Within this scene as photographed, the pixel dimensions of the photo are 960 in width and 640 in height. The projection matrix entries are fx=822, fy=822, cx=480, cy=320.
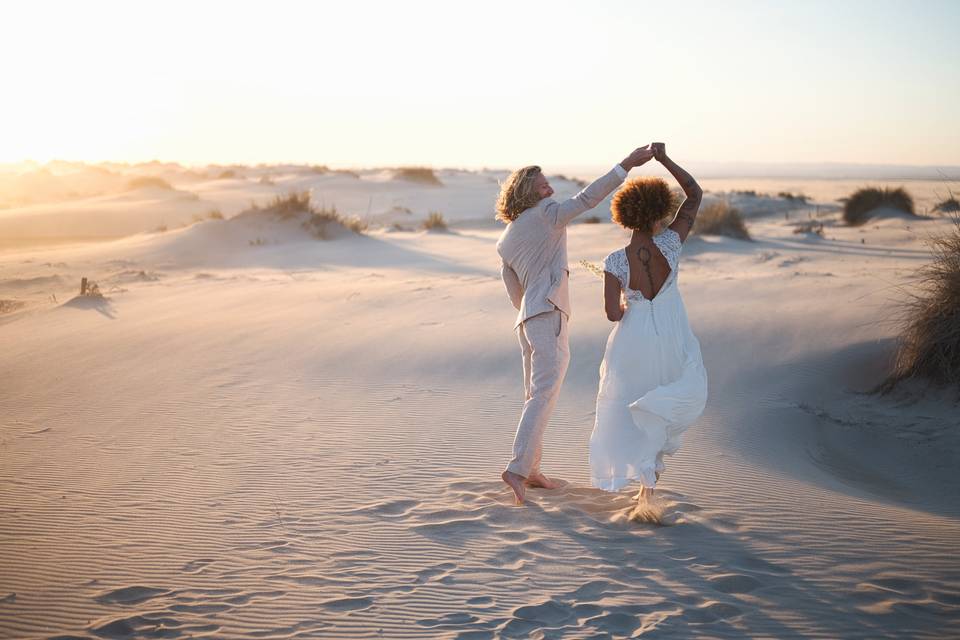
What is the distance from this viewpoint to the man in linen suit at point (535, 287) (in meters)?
4.70

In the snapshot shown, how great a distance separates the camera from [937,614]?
3646mm

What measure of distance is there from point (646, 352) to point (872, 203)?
19.3 meters

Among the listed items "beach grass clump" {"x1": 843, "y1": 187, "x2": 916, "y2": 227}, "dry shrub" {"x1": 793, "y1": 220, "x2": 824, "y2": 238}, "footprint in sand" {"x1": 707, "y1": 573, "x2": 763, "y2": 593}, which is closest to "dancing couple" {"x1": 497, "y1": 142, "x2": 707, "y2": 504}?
"footprint in sand" {"x1": 707, "y1": 573, "x2": 763, "y2": 593}

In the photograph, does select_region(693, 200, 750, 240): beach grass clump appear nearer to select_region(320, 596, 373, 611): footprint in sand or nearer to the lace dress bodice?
Answer: the lace dress bodice

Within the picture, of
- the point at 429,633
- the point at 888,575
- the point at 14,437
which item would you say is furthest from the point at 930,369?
the point at 14,437

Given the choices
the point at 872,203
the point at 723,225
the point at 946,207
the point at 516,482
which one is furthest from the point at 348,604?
the point at 946,207

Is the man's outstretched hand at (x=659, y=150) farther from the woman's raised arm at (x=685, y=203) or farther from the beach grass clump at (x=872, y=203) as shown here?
the beach grass clump at (x=872, y=203)

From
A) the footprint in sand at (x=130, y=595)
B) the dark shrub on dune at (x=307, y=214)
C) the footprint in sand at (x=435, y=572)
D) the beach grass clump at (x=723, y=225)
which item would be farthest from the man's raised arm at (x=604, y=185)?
the dark shrub on dune at (x=307, y=214)

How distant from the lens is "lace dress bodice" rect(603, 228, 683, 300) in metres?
Answer: 4.49

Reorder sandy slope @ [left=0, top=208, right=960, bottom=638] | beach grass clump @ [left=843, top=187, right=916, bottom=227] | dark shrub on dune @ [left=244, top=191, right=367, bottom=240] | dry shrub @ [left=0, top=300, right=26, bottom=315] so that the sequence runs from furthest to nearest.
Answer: beach grass clump @ [left=843, top=187, right=916, bottom=227] < dark shrub on dune @ [left=244, top=191, right=367, bottom=240] < dry shrub @ [left=0, top=300, right=26, bottom=315] < sandy slope @ [left=0, top=208, right=960, bottom=638]

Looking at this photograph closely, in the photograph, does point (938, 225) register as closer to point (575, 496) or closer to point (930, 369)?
point (930, 369)

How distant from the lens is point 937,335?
6.95m

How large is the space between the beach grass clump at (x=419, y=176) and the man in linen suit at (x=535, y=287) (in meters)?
31.9

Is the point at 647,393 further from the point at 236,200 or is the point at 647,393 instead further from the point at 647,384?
the point at 236,200
